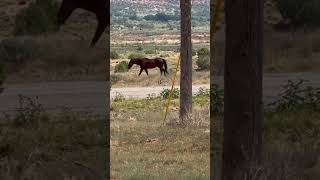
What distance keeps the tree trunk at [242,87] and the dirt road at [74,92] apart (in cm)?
175

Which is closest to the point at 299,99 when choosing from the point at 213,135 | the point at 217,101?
the point at 217,101

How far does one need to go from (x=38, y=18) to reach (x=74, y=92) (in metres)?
4.32

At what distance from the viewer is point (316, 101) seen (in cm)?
1107

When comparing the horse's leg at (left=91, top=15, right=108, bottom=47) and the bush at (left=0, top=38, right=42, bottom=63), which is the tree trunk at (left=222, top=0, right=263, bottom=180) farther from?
the bush at (left=0, top=38, right=42, bottom=63)

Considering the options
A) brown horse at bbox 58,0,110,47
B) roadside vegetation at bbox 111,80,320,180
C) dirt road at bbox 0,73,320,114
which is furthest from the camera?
dirt road at bbox 0,73,320,114

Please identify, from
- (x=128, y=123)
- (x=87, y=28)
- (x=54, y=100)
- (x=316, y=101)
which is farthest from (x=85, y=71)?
(x=128, y=123)

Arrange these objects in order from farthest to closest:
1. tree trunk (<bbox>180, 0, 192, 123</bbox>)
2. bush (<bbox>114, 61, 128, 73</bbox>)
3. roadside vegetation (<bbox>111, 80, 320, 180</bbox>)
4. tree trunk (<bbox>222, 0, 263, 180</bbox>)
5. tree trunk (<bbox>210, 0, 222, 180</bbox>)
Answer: bush (<bbox>114, 61, 128, 73</bbox>) → tree trunk (<bbox>180, 0, 192, 123</bbox>) → roadside vegetation (<bbox>111, 80, 320, 180</bbox>) → tree trunk (<bbox>210, 0, 222, 180</bbox>) → tree trunk (<bbox>222, 0, 263, 180</bbox>)

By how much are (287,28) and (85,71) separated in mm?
3424

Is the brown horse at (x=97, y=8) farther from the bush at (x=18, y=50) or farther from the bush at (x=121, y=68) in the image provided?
the bush at (x=121, y=68)

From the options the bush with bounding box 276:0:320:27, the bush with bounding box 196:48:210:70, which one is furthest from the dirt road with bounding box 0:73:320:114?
the bush with bounding box 196:48:210:70

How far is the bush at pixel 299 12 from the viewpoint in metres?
10.7

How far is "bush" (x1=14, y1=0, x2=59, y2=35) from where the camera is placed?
26.8 feet

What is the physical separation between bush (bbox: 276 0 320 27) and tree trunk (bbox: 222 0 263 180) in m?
3.99

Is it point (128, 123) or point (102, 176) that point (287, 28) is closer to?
point (102, 176)
